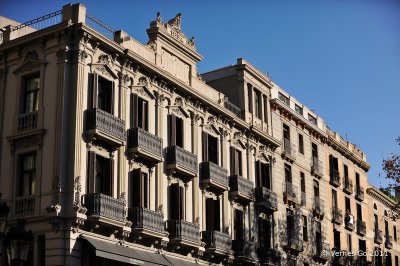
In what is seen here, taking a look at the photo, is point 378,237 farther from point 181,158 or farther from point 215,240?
point 181,158

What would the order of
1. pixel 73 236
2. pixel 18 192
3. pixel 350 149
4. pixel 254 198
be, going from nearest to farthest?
pixel 73 236 < pixel 18 192 < pixel 254 198 < pixel 350 149

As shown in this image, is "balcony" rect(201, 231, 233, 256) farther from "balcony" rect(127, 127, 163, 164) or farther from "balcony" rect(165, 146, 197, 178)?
"balcony" rect(127, 127, 163, 164)

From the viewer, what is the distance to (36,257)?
86.3ft

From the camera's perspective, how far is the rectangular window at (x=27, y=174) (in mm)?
27609

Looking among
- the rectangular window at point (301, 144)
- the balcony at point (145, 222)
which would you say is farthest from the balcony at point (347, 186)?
the balcony at point (145, 222)

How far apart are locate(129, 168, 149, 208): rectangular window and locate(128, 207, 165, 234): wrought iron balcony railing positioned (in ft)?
1.88

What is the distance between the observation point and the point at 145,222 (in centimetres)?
2911

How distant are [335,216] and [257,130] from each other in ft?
40.6

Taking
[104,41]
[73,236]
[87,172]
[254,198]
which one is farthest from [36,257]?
[254,198]

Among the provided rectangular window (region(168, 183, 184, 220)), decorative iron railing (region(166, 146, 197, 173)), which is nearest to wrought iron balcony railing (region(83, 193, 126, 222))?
rectangular window (region(168, 183, 184, 220))

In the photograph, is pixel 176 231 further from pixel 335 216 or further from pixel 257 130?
pixel 335 216

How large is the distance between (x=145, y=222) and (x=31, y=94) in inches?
277

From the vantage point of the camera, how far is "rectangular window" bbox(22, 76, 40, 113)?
1131 inches

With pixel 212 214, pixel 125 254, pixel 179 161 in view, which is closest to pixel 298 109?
pixel 212 214
